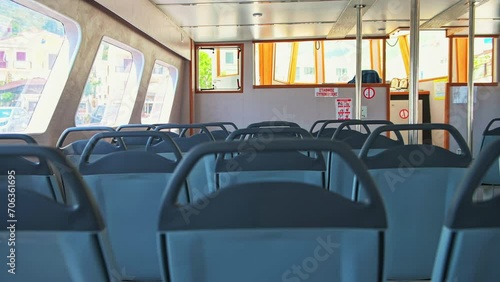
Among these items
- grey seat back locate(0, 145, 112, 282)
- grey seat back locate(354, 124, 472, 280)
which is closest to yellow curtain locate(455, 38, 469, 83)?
grey seat back locate(354, 124, 472, 280)

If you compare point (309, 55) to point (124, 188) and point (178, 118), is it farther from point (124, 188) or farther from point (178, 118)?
point (124, 188)

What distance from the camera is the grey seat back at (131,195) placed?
1.57m

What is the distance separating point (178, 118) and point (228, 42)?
196 centimetres

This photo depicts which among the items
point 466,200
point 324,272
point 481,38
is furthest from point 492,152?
point 481,38

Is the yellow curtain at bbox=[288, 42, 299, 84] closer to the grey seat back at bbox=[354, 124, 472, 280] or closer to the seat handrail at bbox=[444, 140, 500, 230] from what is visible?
the grey seat back at bbox=[354, 124, 472, 280]

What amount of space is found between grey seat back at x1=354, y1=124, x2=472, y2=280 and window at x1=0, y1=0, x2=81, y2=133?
2984 mm

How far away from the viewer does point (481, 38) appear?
29.0 feet

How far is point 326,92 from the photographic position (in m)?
8.59

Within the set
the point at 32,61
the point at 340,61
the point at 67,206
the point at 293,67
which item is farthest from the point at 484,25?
the point at 67,206

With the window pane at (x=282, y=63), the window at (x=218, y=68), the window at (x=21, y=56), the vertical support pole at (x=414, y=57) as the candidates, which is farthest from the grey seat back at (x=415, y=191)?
the window pane at (x=282, y=63)

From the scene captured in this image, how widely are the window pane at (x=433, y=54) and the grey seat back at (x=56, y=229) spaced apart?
445 inches

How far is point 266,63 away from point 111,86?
5620 mm

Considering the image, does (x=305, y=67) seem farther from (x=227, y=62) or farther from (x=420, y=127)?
(x=420, y=127)

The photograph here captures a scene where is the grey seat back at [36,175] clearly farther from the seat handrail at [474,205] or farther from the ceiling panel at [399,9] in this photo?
the ceiling panel at [399,9]
